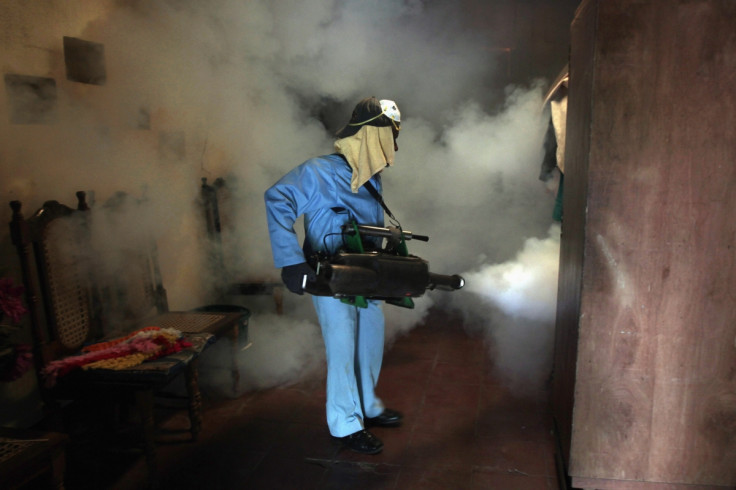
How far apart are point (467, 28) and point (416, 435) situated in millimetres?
4227

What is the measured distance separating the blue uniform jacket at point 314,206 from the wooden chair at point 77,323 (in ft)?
2.72

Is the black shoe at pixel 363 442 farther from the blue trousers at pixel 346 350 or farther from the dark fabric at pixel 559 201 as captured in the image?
the dark fabric at pixel 559 201

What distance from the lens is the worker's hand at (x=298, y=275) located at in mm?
2381

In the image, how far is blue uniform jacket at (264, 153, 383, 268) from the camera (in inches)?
96.2

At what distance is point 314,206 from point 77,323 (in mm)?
1498

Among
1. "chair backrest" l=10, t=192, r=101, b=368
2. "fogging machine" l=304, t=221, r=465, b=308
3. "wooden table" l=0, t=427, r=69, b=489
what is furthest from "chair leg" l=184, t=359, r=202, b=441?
"fogging machine" l=304, t=221, r=465, b=308

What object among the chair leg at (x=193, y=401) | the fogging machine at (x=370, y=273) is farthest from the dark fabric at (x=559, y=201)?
the chair leg at (x=193, y=401)

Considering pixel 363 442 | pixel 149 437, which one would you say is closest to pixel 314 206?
pixel 363 442

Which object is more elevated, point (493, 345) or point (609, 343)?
point (609, 343)

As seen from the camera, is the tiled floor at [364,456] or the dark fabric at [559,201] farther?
the dark fabric at [559,201]

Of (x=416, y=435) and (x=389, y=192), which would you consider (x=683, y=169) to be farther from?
(x=389, y=192)

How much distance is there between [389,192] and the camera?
5.26 metres

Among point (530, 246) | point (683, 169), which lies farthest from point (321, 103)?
point (683, 169)

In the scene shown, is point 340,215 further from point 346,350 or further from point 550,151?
point 550,151
